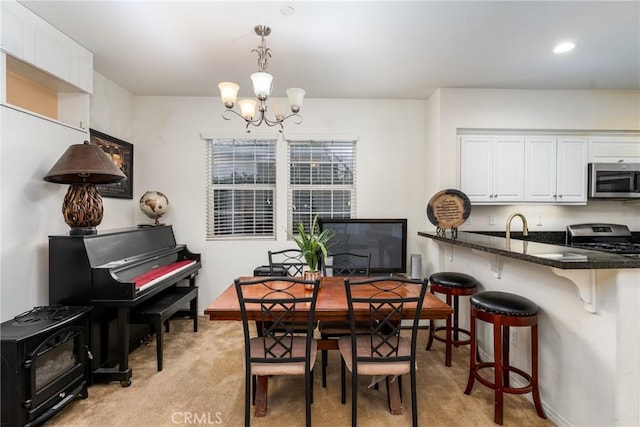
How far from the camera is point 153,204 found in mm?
3379

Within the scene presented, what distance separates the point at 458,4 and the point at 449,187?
1.87 metres

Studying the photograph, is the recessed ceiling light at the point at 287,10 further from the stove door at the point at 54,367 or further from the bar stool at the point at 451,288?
the stove door at the point at 54,367

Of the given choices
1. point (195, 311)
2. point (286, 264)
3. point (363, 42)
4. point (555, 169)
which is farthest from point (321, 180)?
point (555, 169)

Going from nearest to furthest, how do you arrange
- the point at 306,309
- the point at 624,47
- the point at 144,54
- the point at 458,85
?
the point at 306,309, the point at 624,47, the point at 144,54, the point at 458,85

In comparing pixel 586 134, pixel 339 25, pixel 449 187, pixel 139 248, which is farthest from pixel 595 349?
pixel 139 248

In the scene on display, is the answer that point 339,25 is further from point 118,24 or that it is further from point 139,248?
point 139,248

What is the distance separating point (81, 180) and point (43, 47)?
1.02m

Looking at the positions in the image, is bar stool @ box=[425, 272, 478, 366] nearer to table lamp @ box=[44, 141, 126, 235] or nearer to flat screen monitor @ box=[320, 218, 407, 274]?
flat screen monitor @ box=[320, 218, 407, 274]

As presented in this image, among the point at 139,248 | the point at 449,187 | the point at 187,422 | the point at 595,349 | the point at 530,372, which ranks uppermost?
the point at 449,187

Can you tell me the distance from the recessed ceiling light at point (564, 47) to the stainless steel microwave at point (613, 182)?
1592 mm

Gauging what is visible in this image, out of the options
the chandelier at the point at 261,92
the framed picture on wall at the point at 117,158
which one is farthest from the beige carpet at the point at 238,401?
the chandelier at the point at 261,92

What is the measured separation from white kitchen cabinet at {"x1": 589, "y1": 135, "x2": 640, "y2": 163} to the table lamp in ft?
16.3

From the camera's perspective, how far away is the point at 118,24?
2.22m

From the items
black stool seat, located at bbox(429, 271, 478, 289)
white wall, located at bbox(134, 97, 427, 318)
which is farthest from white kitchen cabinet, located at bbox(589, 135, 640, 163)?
black stool seat, located at bbox(429, 271, 478, 289)
